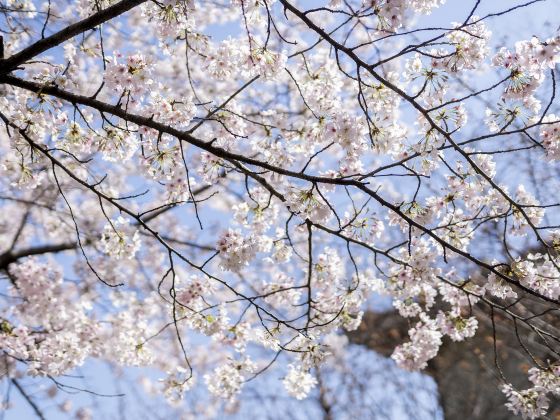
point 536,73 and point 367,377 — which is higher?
point 367,377

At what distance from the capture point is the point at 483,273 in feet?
25.3

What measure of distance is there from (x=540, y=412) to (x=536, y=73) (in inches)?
85.7

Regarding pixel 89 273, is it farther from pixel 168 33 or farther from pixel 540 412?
pixel 540 412

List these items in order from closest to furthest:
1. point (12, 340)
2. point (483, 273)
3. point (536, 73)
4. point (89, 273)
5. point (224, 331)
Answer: point (536, 73), point (224, 331), point (12, 340), point (89, 273), point (483, 273)

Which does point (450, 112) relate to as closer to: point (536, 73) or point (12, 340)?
point (536, 73)

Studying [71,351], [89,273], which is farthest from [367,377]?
[71,351]

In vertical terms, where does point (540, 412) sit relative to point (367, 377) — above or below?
below

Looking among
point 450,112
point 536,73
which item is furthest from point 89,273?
point 536,73

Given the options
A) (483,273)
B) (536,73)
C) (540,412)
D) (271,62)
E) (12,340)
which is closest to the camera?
(536,73)

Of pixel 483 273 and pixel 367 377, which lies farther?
pixel 367 377

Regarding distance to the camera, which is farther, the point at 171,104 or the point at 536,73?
the point at 171,104

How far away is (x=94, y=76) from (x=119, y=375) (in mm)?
7010

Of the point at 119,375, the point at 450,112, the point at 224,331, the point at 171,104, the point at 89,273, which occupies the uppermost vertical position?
the point at 119,375

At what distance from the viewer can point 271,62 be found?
3.70m
